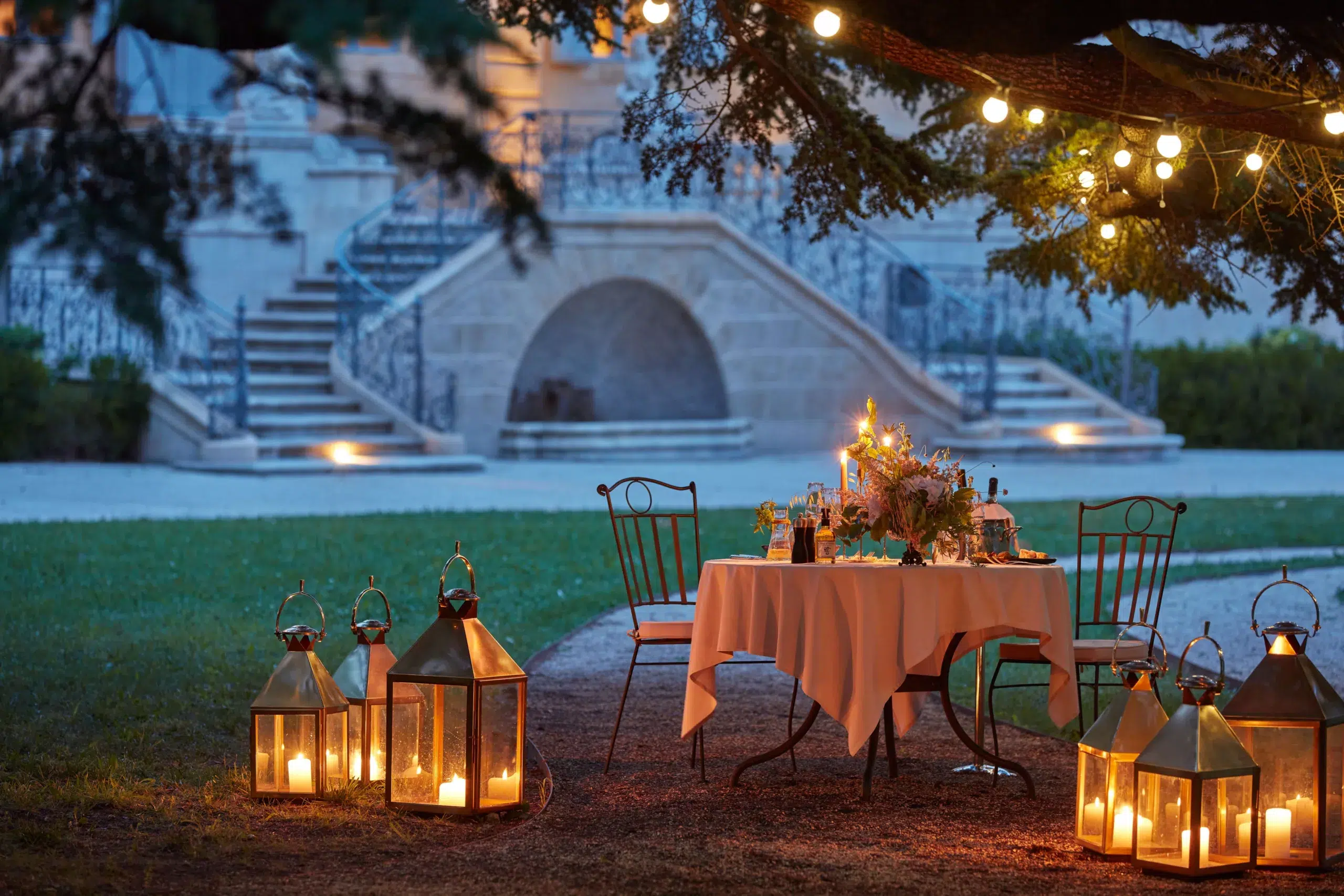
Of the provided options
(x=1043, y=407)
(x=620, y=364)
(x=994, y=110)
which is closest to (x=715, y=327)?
(x=620, y=364)

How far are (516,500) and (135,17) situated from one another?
1284 cm

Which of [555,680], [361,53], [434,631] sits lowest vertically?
[555,680]

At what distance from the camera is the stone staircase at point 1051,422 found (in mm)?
19188

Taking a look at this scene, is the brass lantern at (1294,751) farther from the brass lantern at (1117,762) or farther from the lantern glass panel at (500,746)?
the lantern glass panel at (500,746)

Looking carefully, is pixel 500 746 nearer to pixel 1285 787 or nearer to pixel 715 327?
pixel 1285 787

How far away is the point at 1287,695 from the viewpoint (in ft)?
15.8

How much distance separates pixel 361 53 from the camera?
1.98 m

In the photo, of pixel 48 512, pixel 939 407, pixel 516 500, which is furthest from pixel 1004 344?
pixel 48 512

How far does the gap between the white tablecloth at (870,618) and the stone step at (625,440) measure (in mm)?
13673

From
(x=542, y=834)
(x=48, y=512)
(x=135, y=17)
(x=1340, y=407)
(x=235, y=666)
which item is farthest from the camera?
(x=1340, y=407)

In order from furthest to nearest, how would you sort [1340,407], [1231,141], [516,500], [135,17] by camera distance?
1. [1340,407]
2. [516,500]
3. [1231,141]
4. [135,17]

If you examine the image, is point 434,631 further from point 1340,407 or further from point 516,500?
point 1340,407

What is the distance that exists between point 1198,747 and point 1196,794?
0.44 ft

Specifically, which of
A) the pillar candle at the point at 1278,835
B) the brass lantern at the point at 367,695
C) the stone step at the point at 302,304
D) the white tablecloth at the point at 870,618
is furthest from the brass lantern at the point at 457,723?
the stone step at the point at 302,304
